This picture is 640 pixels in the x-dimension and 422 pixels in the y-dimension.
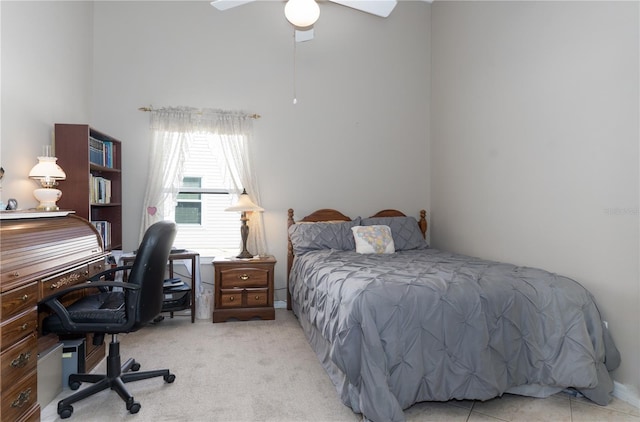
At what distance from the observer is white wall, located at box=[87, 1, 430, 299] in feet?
12.6

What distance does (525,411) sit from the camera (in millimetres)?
2055

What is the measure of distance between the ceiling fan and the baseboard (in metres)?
2.99

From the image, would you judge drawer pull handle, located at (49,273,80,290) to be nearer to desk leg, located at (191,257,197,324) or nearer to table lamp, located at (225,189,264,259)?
desk leg, located at (191,257,197,324)

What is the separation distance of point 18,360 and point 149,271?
26.1 inches

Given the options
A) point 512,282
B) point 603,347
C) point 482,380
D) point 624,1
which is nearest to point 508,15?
point 624,1

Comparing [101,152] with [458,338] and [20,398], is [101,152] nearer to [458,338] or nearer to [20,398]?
[20,398]

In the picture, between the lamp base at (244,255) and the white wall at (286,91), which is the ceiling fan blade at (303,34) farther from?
the lamp base at (244,255)

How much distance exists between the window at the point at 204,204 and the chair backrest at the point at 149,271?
6.12 ft

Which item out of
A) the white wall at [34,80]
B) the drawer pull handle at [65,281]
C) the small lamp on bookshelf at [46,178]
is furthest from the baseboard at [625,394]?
the white wall at [34,80]

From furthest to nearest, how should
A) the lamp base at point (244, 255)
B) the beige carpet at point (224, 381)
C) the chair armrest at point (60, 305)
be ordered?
the lamp base at point (244, 255) → the beige carpet at point (224, 381) → the chair armrest at point (60, 305)

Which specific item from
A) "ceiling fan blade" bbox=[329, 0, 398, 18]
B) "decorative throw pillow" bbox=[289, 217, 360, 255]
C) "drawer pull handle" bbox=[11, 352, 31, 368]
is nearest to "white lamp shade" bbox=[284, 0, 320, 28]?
"ceiling fan blade" bbox=[329, 0, 398, 18]

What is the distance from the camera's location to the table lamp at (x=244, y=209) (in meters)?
3.69

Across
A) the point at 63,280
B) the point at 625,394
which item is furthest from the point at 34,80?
the point at 625,394

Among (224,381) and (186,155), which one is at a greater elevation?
(186,155)
